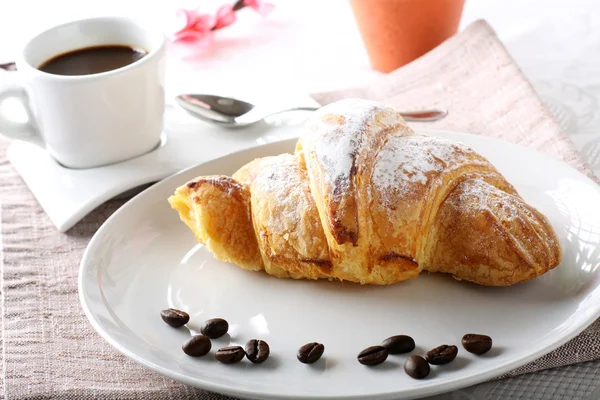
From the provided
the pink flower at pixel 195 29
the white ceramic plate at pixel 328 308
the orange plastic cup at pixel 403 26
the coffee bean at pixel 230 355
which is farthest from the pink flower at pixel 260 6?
the coffee bean at pixel 230 355

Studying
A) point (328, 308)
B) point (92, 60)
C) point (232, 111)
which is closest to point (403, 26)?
point (232, 111)

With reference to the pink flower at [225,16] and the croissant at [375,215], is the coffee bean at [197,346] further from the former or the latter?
the pink flower at [225,16]

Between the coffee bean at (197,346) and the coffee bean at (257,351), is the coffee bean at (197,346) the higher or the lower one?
the lower one

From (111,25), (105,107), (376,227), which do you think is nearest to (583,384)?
(376,227)

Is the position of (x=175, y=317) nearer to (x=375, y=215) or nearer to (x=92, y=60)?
(x=375, y=215)

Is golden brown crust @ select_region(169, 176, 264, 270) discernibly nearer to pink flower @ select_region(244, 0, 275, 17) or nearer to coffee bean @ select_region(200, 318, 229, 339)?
coffee bean @ select_region(200, 318, 229, 339)

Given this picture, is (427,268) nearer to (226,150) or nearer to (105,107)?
(226,150)
